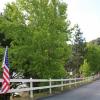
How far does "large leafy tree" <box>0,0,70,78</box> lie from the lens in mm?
26562

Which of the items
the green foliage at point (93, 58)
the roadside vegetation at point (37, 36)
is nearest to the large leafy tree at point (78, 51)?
the green foliage at point (93, 58)

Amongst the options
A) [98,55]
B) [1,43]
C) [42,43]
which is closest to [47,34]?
[42,43]

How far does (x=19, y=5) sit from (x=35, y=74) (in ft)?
17.8

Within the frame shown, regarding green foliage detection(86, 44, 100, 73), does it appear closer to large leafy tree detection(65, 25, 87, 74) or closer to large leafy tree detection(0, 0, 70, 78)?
large leafy tree detection(65, 25, 87, 74)

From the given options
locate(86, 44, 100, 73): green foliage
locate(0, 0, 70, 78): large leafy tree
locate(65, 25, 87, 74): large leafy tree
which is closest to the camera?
locate(0, 0, 70, 78): large leafy tree

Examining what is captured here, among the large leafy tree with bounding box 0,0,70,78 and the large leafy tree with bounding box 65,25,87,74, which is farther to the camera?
the large leafy tree with bounding box 65,25,87,74

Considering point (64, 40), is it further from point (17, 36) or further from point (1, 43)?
point (1, 43)

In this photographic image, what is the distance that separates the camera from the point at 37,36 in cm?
2612

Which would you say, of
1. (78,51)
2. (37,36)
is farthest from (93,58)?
(37,36)

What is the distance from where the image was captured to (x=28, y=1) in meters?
28.3

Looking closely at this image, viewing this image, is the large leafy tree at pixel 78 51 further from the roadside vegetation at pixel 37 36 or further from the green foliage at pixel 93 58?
the roadside vegetation at pixel 37 36

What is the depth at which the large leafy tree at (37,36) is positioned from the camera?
26.6 metres

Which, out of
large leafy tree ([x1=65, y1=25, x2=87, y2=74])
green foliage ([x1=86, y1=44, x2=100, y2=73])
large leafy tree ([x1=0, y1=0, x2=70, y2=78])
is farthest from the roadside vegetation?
large leafy tree ([x1=65, y1=25, x2=87, y2=74])

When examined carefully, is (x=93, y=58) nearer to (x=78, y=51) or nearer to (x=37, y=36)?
(x=78, y=51)
